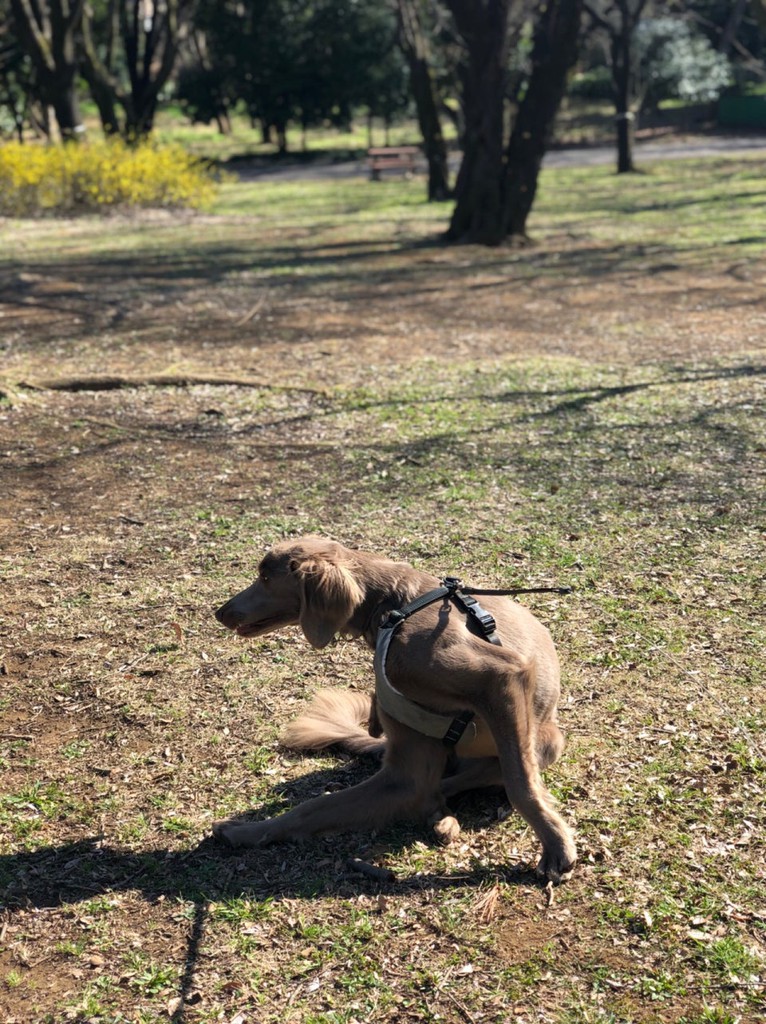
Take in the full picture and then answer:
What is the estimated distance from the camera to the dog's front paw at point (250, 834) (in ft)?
13.3

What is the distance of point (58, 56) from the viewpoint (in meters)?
26.7

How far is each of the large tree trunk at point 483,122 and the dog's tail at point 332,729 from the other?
50.2ft

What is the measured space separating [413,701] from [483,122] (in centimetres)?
1638

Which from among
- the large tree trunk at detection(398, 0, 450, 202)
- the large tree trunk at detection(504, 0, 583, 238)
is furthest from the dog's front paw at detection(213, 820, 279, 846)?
the large tree trunk at detection(398, 0, 450, 202)

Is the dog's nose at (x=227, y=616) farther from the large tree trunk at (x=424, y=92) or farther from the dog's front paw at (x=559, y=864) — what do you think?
the large tree trunk at (x=424, y=92)

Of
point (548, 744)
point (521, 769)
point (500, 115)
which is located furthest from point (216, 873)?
point (500, 115)

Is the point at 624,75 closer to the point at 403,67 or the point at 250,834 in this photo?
the point at 403,67

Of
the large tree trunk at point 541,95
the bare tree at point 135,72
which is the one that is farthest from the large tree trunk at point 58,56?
the large tree trunk at point 541,95

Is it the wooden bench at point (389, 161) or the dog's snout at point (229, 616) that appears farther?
the wooden bench at point (389, 161)

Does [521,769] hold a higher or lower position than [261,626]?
lower

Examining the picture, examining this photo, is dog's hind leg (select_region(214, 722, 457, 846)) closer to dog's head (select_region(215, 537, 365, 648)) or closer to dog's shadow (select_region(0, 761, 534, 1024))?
dog's shadow (select_region(0, 761, 534, 1024))

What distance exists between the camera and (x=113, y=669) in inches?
212

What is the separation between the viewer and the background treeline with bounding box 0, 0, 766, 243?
18797mm

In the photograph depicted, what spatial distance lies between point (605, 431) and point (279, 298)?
6.75 m
